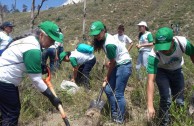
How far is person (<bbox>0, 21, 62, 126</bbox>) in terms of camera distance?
10.4ft

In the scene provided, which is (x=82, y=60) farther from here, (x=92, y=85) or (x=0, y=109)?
(x=0, y=109)

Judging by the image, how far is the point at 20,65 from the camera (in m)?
3.34

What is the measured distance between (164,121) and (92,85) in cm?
245

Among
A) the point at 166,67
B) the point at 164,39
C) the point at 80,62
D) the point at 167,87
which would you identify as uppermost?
the point at 164,39

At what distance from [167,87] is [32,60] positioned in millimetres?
1749

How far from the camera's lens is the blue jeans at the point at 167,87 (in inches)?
156

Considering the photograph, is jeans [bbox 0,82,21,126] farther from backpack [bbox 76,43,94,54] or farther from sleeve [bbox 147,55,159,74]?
backpack [bbox 76,43,94,54]

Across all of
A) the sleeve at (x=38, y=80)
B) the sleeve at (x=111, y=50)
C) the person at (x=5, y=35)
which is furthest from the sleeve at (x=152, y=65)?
the person at (x=5, y=35)

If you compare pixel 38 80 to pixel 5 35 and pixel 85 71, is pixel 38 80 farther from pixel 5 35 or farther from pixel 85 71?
pixel 5 35

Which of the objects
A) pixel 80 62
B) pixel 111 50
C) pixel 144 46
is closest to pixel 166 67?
pixel 111 50

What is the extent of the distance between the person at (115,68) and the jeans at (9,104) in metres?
1.33

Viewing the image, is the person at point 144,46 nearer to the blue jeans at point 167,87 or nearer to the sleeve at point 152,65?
the blue jeans at point 167,87

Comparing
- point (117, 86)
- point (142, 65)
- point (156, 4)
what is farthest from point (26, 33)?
point (156, 4)

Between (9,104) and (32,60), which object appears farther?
(9,104)
